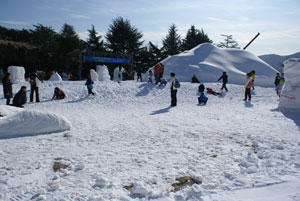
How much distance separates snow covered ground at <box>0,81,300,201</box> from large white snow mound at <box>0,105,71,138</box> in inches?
8.6

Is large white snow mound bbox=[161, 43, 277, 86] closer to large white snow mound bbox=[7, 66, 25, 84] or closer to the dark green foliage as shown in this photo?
large white snow mound bbox=[7, 66, 25, 84]

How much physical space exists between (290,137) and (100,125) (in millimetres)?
4715

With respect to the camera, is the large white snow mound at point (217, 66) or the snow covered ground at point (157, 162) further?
the large white snow mound at point (217, 66)

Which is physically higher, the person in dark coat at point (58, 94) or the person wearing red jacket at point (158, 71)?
the person wearing red jacket at point (158, 71)

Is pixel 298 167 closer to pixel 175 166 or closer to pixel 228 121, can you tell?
pixel 175 166

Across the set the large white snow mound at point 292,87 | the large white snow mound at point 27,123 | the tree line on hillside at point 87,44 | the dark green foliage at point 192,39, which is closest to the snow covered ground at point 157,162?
the large white snow mound at point 27,123

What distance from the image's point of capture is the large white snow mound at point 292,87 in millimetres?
6879

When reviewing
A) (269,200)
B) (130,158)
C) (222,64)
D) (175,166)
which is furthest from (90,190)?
(222,64)

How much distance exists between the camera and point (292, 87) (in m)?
7.02

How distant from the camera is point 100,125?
19.6 ft

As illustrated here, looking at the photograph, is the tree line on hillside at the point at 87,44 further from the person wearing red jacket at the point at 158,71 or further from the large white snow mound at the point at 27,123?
the large white snow mound at the point at 27,123

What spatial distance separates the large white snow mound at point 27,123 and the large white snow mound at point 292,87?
7.15m

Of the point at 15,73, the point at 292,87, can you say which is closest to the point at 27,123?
the point at 292,87

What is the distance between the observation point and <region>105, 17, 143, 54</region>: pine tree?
3328 cm
